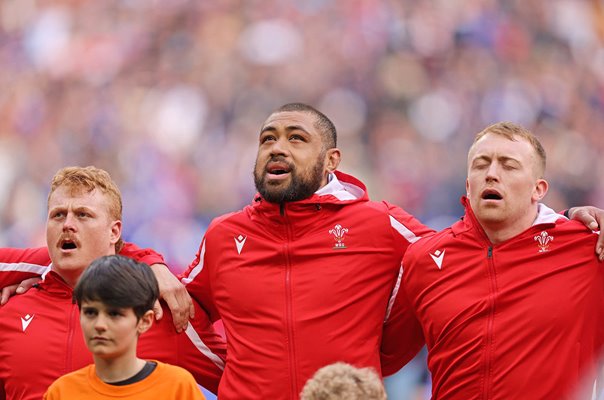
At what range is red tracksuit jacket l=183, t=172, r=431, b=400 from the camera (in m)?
3.74

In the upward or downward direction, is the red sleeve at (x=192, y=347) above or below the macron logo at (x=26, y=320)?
below

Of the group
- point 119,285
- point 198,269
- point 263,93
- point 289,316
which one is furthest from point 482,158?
point 263,93

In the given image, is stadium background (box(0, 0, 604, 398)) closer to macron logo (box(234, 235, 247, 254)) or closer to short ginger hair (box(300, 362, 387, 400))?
macron logo (box(234, 235, 247, 254))

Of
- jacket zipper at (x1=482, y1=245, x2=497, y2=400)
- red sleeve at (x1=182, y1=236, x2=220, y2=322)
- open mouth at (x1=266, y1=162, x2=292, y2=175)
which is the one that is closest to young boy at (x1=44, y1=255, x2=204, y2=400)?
red sleeve at (x1=182, y1=236, x2=220, y2=322)

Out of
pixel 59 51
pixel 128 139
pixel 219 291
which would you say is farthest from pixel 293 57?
pixel 219 291

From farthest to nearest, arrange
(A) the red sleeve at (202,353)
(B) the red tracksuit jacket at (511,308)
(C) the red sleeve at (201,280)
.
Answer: (C) the red sleeve at (201,280) < (A) the red sleeve at (202,353) < (B) the red tracksuit jacket at (511,308)

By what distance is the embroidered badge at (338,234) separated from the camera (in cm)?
394

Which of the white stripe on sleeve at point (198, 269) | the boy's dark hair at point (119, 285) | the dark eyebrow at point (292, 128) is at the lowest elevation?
the boy's dark hair at point (119, 285)

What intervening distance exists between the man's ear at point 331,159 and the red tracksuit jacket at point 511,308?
2.02 ft

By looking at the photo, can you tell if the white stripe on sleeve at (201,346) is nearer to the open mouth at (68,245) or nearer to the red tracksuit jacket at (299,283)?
the red tracksuit jacket at (299,283)

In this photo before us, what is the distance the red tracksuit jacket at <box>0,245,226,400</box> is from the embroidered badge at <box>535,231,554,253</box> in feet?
4.53

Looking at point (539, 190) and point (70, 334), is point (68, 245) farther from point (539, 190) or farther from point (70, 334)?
point (539, 190)

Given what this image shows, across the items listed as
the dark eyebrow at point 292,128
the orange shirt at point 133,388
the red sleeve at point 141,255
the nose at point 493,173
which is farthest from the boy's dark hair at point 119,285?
the nose at point 493,173

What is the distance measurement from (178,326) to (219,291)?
22cm
